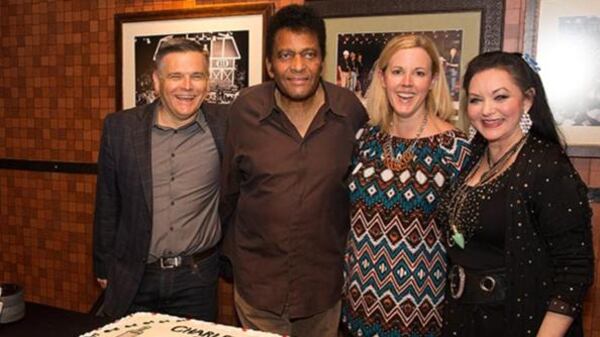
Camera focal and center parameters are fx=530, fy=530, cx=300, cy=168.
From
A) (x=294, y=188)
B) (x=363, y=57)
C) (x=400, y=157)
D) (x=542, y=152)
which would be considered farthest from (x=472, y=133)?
(x=363, y=57)

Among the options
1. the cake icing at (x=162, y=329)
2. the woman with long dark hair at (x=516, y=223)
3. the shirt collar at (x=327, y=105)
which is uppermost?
the shirt collar at (x=327, y=105)

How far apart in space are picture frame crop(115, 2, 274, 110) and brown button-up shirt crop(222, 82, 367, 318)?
0.68 m

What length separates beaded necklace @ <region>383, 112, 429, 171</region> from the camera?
1.68m

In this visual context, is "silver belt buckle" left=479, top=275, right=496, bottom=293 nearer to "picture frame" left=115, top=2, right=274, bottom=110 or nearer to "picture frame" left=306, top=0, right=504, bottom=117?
"picture frame" left=306, top=0, right=504, bottom=117

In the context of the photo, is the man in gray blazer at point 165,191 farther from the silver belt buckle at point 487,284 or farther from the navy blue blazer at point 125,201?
the silver belt buckle at point 487,284

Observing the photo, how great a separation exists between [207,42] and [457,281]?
1741mm

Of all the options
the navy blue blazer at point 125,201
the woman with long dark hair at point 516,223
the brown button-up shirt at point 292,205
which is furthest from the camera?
the navy blue blazer at point 125,201

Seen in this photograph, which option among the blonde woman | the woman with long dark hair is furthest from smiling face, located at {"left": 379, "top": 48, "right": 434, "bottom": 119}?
the woman with long dark hair

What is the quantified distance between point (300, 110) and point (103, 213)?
86 cm

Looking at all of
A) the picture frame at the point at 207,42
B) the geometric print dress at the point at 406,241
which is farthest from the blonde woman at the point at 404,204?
the picture frame at the point at 207,42

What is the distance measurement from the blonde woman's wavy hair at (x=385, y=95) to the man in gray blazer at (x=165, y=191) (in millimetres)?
606

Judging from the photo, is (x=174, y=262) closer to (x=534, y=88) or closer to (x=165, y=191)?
(x=165, y=191)

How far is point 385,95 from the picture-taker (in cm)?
184

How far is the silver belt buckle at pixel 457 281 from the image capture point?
1.48 metres
